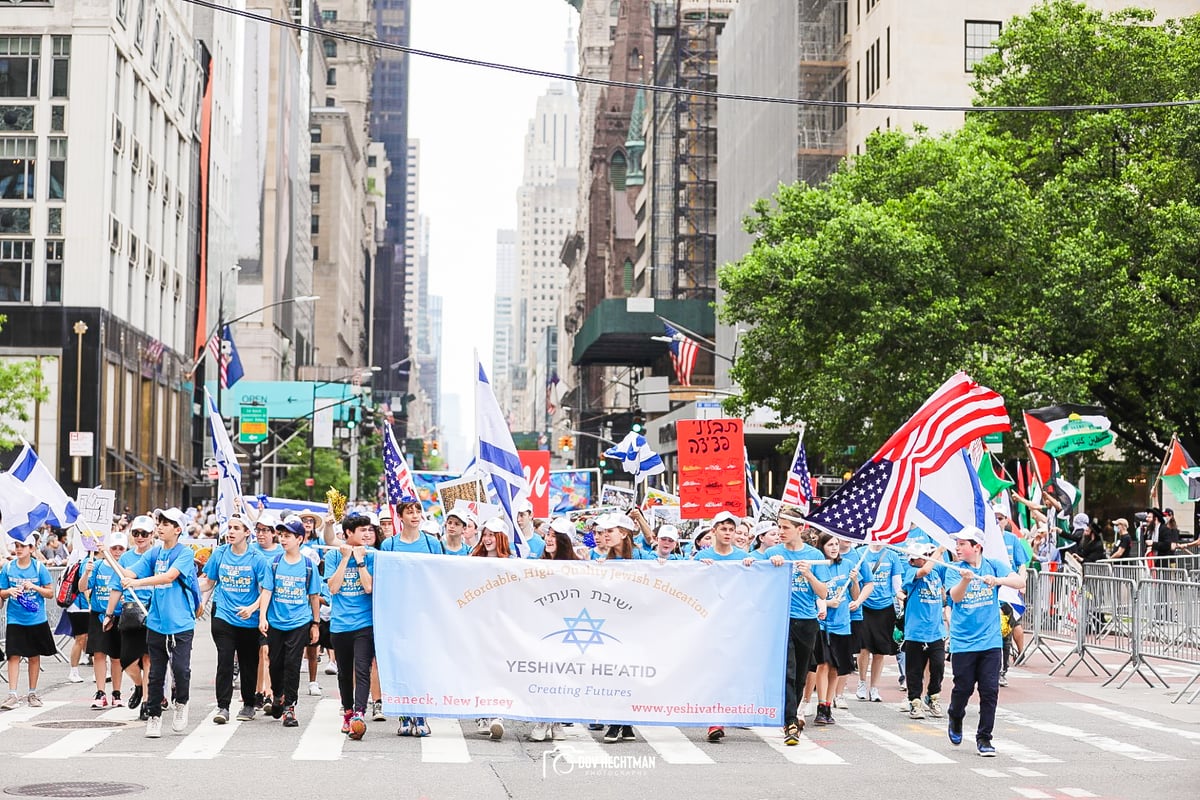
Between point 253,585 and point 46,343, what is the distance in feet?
163

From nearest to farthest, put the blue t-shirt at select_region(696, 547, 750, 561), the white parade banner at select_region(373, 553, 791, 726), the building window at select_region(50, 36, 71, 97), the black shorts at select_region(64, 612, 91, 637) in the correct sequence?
the white parade banner at select_region(373, 553, 791, 726), the blue t-shirt at select_region(696, 547, 750, 561), the black shorts at select_region(64, 612, 91, 637), the building window at select_region(50, 36, 71, 97)

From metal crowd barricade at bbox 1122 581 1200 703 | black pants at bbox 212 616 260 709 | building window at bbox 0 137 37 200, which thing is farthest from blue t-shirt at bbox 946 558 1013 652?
building window at bbox 0 137 37 200

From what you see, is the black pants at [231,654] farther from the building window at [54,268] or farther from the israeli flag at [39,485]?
the building window at [54,268]

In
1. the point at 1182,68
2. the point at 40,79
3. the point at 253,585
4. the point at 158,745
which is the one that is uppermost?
the point at 40,79

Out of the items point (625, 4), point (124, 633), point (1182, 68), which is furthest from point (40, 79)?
point (625, 4)

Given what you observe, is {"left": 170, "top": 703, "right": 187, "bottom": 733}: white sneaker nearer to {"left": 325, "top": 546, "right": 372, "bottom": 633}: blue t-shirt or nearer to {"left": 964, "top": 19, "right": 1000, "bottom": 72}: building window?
{"left": 325, "top": 546, "right": 372, "bottom": 633}: blue t-shirt

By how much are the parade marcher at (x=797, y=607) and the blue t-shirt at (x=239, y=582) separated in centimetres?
402

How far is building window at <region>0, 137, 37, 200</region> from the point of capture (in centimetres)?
6075

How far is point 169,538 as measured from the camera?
13383 mm

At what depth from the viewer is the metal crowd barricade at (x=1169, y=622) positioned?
17.6 meters

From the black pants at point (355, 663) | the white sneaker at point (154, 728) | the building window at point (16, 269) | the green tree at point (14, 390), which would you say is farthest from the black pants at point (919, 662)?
the building window at point (16, 269)

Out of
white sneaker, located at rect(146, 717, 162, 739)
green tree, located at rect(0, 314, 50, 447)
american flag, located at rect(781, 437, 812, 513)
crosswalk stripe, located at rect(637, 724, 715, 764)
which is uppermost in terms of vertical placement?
green tree, located at rect(0, 314, 50, 447)

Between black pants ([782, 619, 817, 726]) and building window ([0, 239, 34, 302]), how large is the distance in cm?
5232

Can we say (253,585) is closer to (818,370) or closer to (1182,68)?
(818,370)
